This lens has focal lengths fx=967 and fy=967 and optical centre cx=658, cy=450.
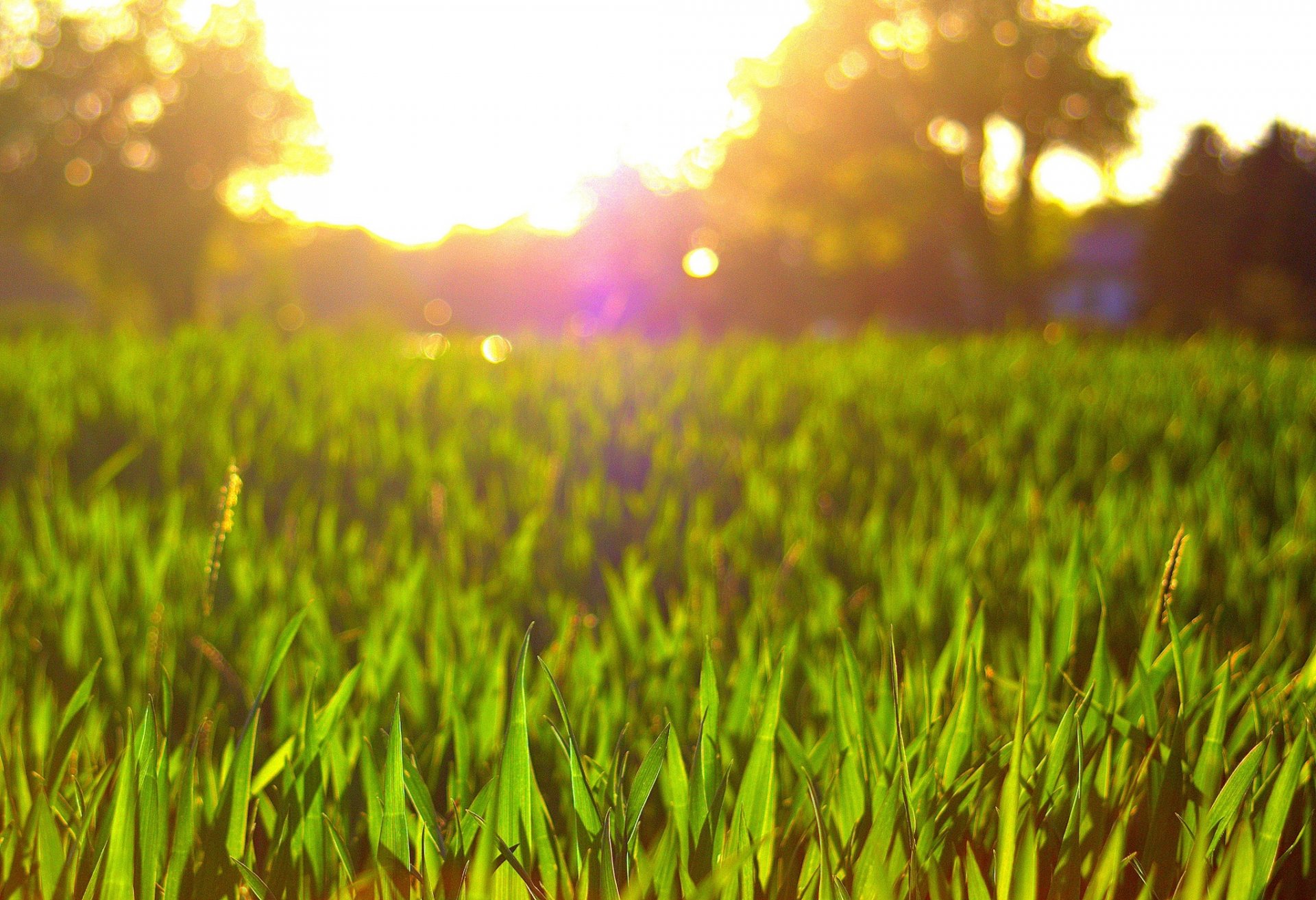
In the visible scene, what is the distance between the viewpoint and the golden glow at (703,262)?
34844 millimetres

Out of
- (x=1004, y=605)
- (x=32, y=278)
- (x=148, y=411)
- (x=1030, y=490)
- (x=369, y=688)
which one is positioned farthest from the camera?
(x=32, y=278)

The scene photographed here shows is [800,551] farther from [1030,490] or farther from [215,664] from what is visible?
[215,664]

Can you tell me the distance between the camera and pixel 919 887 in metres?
0.69

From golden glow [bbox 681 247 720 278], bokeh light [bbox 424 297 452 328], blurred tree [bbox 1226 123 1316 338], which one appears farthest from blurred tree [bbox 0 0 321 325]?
blurred tree [bbox 1226 123 1316 338]

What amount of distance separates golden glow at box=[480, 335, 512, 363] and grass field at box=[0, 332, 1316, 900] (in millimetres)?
1659

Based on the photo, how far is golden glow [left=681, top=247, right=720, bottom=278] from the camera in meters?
34.8

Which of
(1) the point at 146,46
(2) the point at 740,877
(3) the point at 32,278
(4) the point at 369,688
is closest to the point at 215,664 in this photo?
(4) the point at 369,688

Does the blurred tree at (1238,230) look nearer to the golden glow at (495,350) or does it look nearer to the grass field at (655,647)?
the golden glow at (495,350)

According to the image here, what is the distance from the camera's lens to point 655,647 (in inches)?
48.0

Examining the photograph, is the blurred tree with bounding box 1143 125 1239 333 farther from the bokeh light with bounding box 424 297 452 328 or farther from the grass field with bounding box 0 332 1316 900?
the grass field with bounding box 0 332 1316 900

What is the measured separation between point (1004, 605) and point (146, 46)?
33227 millimetres

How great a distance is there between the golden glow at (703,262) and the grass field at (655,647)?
105 feet

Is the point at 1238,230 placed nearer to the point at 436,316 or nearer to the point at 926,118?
the point at 926,118

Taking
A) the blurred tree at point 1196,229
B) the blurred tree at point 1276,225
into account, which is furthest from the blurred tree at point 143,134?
the blurred tree at point 1276,225
